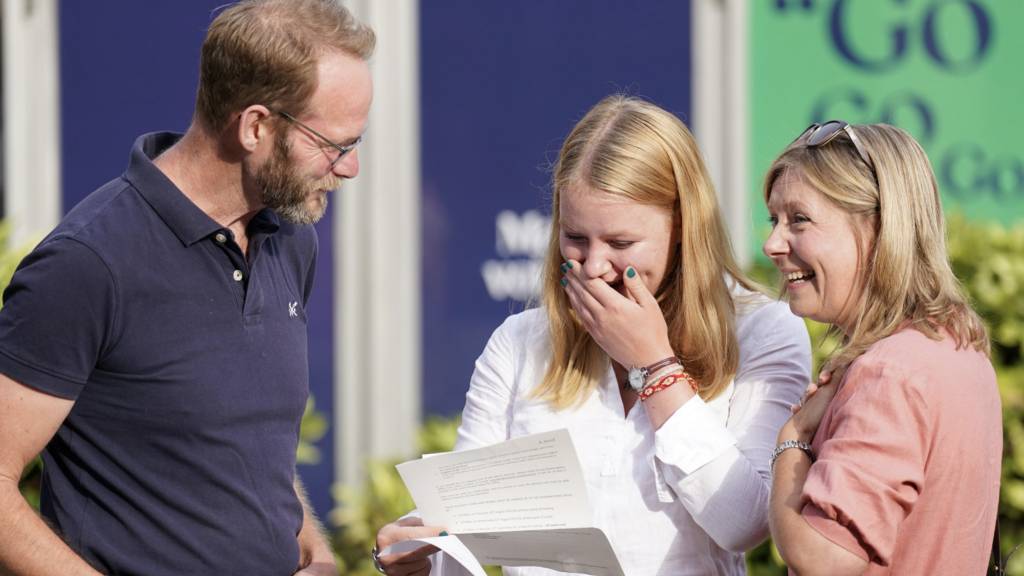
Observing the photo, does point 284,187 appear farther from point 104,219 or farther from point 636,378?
point 636,378

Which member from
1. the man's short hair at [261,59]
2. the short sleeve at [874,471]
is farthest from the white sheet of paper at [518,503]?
the man's short hair at [261,59]

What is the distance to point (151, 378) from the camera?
2.35m

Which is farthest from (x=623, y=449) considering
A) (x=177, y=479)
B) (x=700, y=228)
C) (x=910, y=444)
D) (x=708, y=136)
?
(x=708, y=136)

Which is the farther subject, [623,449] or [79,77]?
[79,77]

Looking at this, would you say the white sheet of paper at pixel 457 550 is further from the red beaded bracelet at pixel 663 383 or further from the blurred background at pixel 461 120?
the blurred background at pixel 461 120

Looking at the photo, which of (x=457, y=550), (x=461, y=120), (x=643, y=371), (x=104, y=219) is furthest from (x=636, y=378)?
(x=461, y=120)

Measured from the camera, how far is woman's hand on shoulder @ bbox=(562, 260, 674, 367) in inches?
101

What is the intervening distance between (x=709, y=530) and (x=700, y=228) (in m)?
0.60

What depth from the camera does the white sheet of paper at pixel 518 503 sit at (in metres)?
2.32

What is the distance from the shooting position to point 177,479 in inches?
94.7

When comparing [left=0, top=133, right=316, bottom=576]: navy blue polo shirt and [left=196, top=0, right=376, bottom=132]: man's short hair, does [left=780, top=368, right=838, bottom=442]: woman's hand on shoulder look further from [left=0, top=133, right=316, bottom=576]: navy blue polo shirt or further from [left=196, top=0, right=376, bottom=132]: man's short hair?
[left=196, top=0, right=376, bottom=132]: man's short hair

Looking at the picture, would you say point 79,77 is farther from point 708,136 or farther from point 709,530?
point 709,530

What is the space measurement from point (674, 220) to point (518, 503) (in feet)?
2.22

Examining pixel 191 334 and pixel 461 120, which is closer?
pixel 191 334
